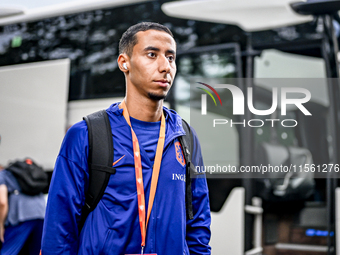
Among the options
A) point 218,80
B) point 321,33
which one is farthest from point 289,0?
point 218,80

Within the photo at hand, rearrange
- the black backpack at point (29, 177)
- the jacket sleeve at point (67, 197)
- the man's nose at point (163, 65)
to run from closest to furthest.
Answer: the jacket sleeve at point (67, 197) → the man's nose at point (163, 65) → the black backpack at point (29, 177)

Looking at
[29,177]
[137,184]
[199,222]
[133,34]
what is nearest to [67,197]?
[137,184]

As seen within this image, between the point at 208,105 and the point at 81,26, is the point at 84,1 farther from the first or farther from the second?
the point at 208,105

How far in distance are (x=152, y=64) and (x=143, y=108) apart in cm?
20

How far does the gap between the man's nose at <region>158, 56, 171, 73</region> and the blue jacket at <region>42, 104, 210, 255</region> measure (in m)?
0.29

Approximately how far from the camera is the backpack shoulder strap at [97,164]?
154 centimetres

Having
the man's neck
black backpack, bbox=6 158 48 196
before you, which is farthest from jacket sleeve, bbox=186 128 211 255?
black backpack, bbox=6 158 48 196

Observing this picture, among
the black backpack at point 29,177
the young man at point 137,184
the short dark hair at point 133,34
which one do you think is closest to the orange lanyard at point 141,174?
the young man at point 137,184

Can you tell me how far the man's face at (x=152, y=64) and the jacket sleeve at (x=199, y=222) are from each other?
38 cm

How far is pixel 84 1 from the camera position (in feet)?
15.0

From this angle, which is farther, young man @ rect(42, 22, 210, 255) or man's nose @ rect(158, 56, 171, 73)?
man's nose @ rect(158, 56, 171, 73)

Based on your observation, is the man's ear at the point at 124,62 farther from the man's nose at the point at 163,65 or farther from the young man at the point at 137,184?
the man's nose at the point at 163,65

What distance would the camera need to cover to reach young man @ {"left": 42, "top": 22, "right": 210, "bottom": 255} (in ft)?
4.98

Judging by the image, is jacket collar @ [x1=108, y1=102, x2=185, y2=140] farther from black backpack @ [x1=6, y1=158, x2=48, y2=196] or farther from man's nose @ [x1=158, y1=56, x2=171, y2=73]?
black backpack @ [x1=6, y1=158, x2=48, y2=196]
